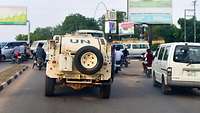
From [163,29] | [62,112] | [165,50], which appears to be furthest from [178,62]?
[163,29]

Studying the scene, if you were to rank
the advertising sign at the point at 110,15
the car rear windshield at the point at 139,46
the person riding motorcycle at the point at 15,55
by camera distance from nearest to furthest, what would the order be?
the person riding motorcycle at the point at 15,55, the car rear windshield at the point at 139,46, the advertising sign at the point at 110,15

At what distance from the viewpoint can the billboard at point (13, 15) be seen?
86062 mm

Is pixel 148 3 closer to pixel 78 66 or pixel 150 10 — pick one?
pixel 150 10

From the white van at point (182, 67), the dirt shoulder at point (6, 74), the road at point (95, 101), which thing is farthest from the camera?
the dirt shoulder at point (6, 74)

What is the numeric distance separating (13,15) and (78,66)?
238 ft

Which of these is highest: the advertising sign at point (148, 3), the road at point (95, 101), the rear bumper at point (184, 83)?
the advertising sign at point (148, 3)

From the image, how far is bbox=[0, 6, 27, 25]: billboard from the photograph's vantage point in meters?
86.1

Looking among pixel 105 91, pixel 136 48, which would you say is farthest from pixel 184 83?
pixel 136 48

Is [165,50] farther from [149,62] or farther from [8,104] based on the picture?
[149,62]

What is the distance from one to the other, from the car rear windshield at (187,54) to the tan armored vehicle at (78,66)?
2.42 metres

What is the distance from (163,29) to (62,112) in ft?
365

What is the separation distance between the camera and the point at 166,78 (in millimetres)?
17250

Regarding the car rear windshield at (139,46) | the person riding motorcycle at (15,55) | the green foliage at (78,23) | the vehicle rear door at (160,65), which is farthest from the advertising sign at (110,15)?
the vehicle rear door at (160,65)

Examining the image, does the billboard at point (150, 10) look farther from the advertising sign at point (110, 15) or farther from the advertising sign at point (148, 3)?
the advertising sign at point (110, 15)
